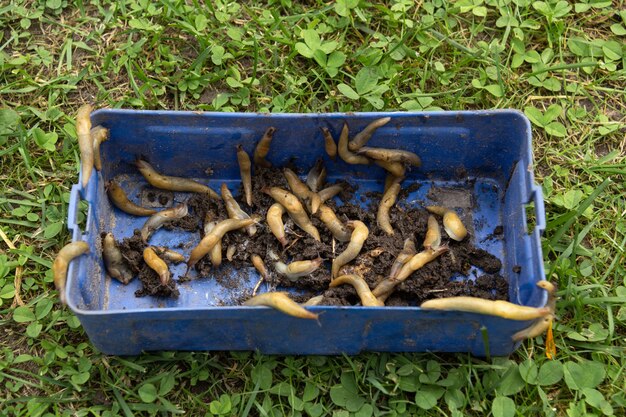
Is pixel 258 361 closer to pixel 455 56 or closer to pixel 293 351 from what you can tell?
pixel 293 351

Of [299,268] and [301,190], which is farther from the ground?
[301,190]

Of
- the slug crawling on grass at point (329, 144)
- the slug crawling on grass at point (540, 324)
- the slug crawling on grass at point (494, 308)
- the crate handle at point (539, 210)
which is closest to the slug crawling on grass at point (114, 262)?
the slug crawling on grass at point (329, 144)

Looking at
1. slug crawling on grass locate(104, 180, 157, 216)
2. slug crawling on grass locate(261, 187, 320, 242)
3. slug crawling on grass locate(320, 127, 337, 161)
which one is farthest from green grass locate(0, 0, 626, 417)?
slug crawling on grass locate(261, 187, 320, 242)

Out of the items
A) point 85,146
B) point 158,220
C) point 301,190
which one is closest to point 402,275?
point 301,190

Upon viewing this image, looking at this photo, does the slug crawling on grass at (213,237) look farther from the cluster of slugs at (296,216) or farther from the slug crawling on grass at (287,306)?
the slug crawling on grass at (287,306)

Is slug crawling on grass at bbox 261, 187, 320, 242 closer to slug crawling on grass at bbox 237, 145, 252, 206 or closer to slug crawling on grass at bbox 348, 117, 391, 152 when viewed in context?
slug crawling on grass at bbox 237, 145, 252, 206

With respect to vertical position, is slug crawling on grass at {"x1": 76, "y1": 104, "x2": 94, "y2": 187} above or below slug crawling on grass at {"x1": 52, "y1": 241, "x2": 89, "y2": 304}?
above

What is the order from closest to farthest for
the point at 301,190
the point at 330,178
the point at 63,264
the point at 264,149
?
the point at 63,264
the point at 264,149
the point at 301,190
the point at 330,178

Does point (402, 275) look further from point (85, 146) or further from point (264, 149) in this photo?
point (85, 146)
